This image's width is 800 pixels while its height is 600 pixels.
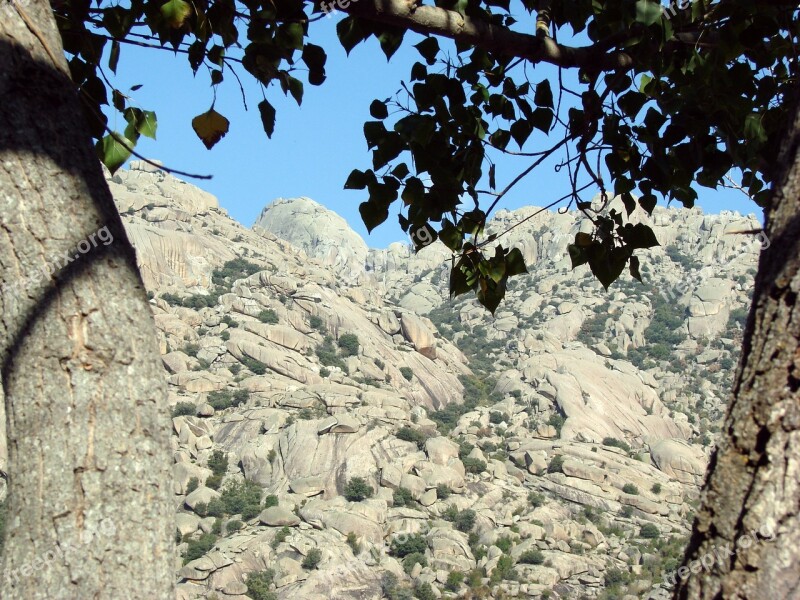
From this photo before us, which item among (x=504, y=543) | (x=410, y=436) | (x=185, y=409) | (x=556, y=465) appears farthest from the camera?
(x=556, y=465)

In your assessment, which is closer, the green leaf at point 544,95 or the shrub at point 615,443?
the green leaf at point 544,95

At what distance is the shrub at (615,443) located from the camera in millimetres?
48750

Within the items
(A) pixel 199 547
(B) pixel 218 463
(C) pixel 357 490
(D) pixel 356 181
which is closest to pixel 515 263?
(D) pixel 356 181

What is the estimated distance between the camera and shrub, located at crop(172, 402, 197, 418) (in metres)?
42.8

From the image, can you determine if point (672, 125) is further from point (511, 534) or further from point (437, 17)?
point (511, 534)

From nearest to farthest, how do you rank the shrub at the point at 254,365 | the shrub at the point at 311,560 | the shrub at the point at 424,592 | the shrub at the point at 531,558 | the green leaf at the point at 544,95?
1. the green leaf at the point at 544,95
2. the shrub at the point at 424,592
3. the shrub at the point at 311,560
4. the shrub at the point at 531,558
5. the shrub at the point at 254,365

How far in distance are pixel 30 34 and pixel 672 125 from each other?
193 cm

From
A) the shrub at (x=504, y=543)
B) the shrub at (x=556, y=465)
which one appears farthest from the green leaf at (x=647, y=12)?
the shrub at (x=556, y=465)

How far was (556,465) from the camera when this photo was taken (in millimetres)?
44281

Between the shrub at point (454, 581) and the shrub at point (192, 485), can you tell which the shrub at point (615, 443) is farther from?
the shrub at point (192, 485)

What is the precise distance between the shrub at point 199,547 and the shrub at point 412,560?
8083 millimetres

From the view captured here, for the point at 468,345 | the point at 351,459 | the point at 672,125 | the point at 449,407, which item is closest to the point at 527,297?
the point at 468,345

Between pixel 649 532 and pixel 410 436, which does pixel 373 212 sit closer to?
pixel 649 532

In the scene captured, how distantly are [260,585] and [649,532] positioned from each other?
18706mm
